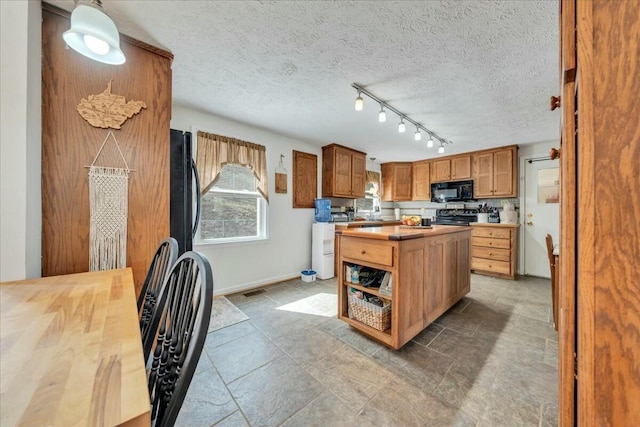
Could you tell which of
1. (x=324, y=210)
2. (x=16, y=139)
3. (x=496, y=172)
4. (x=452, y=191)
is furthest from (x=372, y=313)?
(x=496, y=172)

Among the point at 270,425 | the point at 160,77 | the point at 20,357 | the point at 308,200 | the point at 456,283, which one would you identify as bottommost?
the point at 270,425

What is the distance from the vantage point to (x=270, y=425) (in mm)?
1276

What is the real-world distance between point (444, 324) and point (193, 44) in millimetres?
3242

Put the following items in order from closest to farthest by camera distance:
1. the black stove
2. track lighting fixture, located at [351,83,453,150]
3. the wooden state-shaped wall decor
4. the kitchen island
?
the wooden state-shaped wall decor
the kitchen island
track lighting fixture, located at [351,83,453,150]
the black stove

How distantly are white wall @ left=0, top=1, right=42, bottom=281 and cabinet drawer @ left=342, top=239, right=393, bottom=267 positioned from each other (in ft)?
6.87

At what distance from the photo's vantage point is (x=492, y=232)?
164 inches

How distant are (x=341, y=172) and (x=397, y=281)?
2.90 metres

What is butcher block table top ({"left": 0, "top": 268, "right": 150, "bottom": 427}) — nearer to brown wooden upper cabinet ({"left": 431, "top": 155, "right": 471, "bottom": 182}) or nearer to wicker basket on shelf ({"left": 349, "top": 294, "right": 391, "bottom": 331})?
wicker basket on shelf ({"left": 349, "top": 294, "right": 391, "bottom": 331})

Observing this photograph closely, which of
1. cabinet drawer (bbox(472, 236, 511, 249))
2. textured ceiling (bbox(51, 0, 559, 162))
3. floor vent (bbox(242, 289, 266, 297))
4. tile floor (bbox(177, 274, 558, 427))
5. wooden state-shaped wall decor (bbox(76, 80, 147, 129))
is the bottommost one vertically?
tile floor (bbox(177, 274, 558, 427))

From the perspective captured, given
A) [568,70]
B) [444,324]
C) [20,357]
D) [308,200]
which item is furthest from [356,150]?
[20,357]

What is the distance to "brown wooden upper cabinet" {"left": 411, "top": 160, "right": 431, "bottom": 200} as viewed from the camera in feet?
17.3

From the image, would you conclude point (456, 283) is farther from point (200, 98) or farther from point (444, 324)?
point (200, 98)

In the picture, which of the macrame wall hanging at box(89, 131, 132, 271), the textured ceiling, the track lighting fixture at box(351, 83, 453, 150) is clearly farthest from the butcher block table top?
the track lighting fixture at box(351, 83, 453, 150)

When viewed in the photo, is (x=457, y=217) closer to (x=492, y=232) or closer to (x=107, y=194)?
(x=492, y=232)
